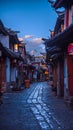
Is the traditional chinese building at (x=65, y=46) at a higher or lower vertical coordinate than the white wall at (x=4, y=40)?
lower

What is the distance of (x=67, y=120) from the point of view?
13.2m

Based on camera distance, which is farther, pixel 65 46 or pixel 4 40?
pixel 4 40

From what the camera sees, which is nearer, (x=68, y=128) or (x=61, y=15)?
(x=68, y=128)

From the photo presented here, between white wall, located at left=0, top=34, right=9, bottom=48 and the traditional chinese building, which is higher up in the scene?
white wall, located at left=0, top=34, right=9, bottom=48

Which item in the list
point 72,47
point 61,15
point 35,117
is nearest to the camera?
point 35,117

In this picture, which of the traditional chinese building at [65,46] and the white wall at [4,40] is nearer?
the traditional chinese building at [65,46]

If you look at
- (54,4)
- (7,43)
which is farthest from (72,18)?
(7,43)

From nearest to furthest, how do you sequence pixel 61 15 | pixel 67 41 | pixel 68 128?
pixel 68 128 < pixel 67 41 < pixel 61 15

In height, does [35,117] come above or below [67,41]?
below

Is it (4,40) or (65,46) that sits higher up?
(4,40)

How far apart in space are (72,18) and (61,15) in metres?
6.17

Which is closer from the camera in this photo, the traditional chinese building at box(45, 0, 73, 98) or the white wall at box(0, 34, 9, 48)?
the traditional chinese building at box(45, 0, 73, 98)

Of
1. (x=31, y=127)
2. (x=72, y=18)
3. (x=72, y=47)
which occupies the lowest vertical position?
(x=31, y=127)

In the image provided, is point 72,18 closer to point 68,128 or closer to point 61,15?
point 61,15
